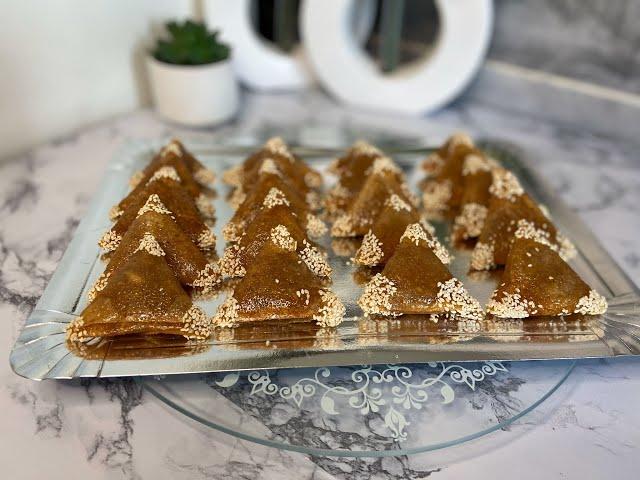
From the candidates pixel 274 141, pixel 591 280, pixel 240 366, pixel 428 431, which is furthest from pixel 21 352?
pixel 591 280

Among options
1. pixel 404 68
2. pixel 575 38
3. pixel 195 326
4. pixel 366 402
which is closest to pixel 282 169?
pixel 195 326

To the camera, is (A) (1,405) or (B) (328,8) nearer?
(A) (1,405)

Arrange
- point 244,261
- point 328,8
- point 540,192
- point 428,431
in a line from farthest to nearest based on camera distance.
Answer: point 328,8 < point 540,192 < point 244,261 < point 428,431

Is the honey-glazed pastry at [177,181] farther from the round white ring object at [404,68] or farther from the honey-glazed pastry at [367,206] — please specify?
the round white ring object at [404,68]

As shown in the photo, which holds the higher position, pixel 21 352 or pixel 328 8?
pixel 328 8

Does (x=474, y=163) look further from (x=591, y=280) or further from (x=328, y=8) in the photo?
(x=328, y=8)

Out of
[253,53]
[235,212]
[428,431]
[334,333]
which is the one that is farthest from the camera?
[253,53]

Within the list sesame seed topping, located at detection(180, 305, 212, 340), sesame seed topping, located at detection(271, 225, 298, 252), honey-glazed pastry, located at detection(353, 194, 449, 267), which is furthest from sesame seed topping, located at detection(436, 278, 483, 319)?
sesame seed topping, located at detection(180, 305, 212, 340)

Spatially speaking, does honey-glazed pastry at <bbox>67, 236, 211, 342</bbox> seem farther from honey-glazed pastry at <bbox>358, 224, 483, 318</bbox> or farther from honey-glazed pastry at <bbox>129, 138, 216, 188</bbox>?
honey-glazed pastry at <bbox>129, 138, 216, 188</bbox>
